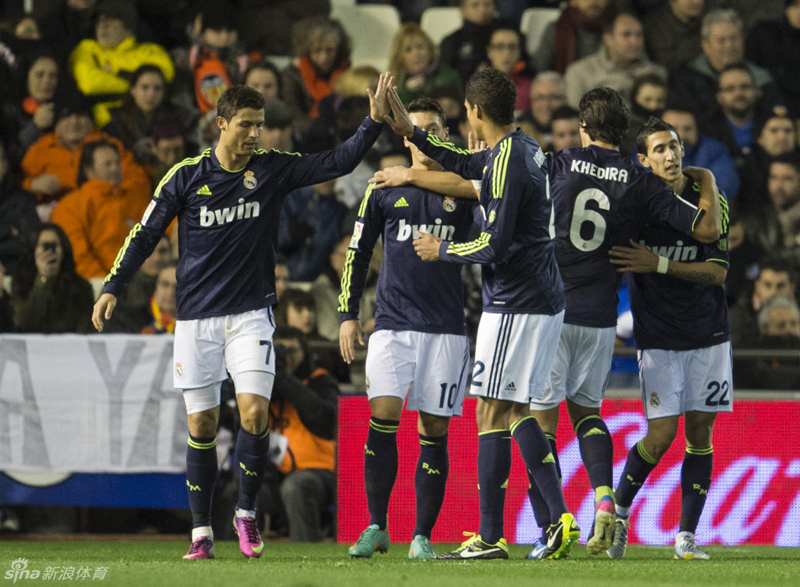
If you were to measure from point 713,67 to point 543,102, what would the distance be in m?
1.86

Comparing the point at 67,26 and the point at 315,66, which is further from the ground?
the point at 67,26

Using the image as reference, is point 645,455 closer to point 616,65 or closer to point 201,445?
point 201,445

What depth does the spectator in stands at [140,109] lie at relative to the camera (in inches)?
437

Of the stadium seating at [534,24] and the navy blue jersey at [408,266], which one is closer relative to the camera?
the navy blue jersey at [408,266]

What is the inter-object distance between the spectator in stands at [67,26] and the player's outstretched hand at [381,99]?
6.44 m

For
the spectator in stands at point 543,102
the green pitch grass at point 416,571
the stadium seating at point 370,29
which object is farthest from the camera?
the stadium seating at point 370,29

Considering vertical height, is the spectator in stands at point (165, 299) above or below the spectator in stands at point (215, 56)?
below

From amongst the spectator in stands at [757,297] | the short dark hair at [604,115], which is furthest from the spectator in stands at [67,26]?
the spectator in stands at [757,297]

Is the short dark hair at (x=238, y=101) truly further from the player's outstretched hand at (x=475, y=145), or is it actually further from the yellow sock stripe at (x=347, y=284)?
the player's outstretched hand at (x=475, y=145)

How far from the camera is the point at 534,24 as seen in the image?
1188 centimetres

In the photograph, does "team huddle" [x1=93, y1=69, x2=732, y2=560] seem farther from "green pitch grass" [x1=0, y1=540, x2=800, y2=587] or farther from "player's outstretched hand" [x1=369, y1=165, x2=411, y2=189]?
"green pitch grass" [x1=0, y1=540, x2=800, y2=587]

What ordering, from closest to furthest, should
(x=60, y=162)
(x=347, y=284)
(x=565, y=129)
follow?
(x=347, y=284)
(x=565, y=129)
(x=60, y=162)
